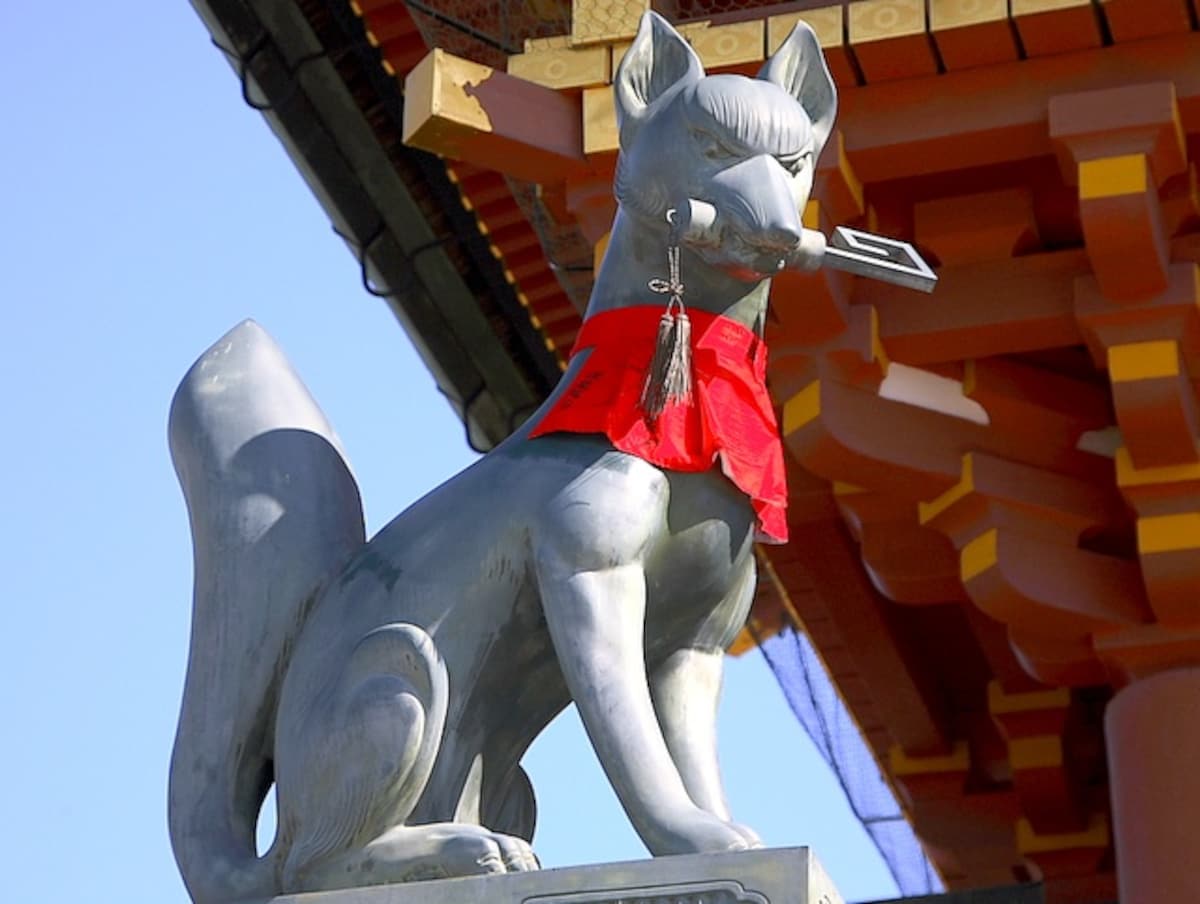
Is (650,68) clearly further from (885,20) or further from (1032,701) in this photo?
(1032,701)

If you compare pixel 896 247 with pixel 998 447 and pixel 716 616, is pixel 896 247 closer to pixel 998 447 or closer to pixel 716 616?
pixel 716 616

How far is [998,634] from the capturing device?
25.3ft

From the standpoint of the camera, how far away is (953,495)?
20.7ft

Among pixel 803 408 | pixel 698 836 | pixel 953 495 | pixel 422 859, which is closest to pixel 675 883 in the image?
pixel 698 836

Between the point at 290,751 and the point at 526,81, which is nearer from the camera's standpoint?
the point at 290,751

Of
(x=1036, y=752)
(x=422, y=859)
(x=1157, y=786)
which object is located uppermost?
(x=422, y=859)

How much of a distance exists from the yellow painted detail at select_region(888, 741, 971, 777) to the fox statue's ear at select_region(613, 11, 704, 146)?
492 cm

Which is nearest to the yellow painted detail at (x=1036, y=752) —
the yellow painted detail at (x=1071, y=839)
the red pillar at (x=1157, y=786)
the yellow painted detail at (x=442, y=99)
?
the yellow painted detail at (x=1071, y=839)

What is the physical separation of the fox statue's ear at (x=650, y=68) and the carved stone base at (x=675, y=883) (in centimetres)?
97

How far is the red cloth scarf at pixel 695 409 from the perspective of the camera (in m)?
3.39

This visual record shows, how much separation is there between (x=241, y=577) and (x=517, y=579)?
0.36 meters

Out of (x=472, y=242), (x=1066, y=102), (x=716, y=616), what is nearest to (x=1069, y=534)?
(x=1066, y=102)

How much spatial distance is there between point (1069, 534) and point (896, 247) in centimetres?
293

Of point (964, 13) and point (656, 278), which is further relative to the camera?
point (964, 13)
